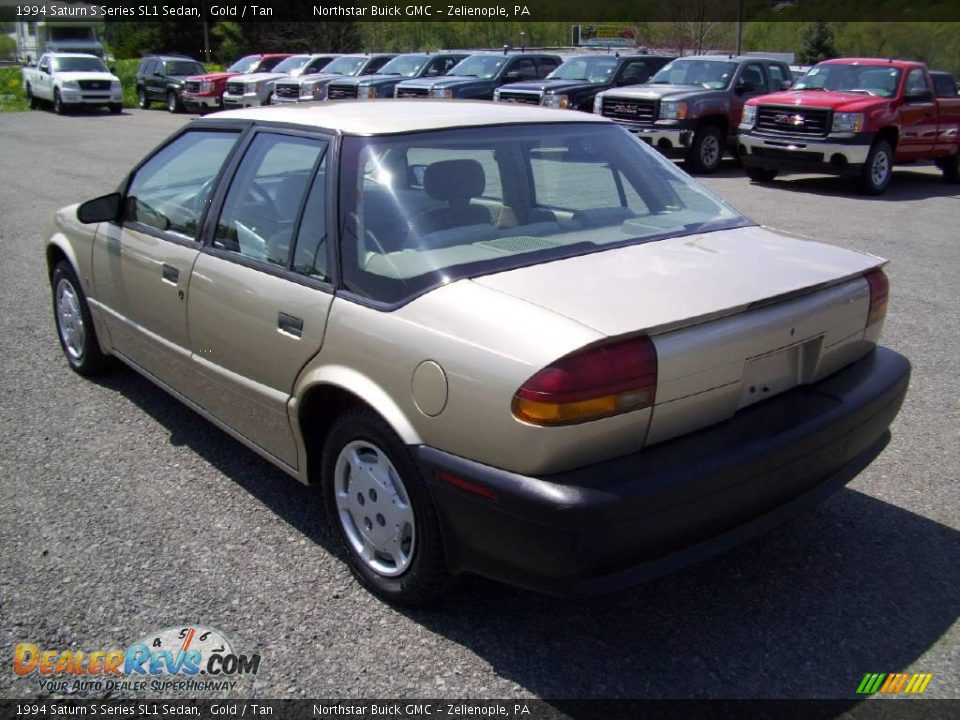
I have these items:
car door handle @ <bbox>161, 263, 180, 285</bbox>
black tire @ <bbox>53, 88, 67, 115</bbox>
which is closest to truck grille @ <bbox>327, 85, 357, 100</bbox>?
black tire @ <bbox>53, 88, 67, 115</bbox>

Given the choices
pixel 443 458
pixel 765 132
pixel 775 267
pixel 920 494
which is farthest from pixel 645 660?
pixel 765 132

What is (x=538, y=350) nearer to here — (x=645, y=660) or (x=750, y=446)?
(x=750, y=446)

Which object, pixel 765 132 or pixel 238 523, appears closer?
pixel 238 523

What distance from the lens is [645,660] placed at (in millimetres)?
2801

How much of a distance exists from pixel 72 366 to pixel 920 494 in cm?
471

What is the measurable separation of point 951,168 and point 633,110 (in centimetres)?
532

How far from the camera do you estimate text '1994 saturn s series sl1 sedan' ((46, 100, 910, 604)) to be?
2494mm

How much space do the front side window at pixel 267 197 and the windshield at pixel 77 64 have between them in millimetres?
29968

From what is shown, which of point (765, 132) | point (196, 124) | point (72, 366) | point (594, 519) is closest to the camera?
point (594, 519)

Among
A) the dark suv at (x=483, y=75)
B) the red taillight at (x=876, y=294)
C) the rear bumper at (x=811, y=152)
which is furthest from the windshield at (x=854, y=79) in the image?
the red taillight at (x=876, y=294)

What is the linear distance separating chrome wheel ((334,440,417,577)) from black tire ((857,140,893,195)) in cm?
1170

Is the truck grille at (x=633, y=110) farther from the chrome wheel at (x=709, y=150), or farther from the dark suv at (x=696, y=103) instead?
the chrome wheel at (x=709, y=150)

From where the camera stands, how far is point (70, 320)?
17.5 feet

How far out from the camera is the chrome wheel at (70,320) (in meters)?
5.15
